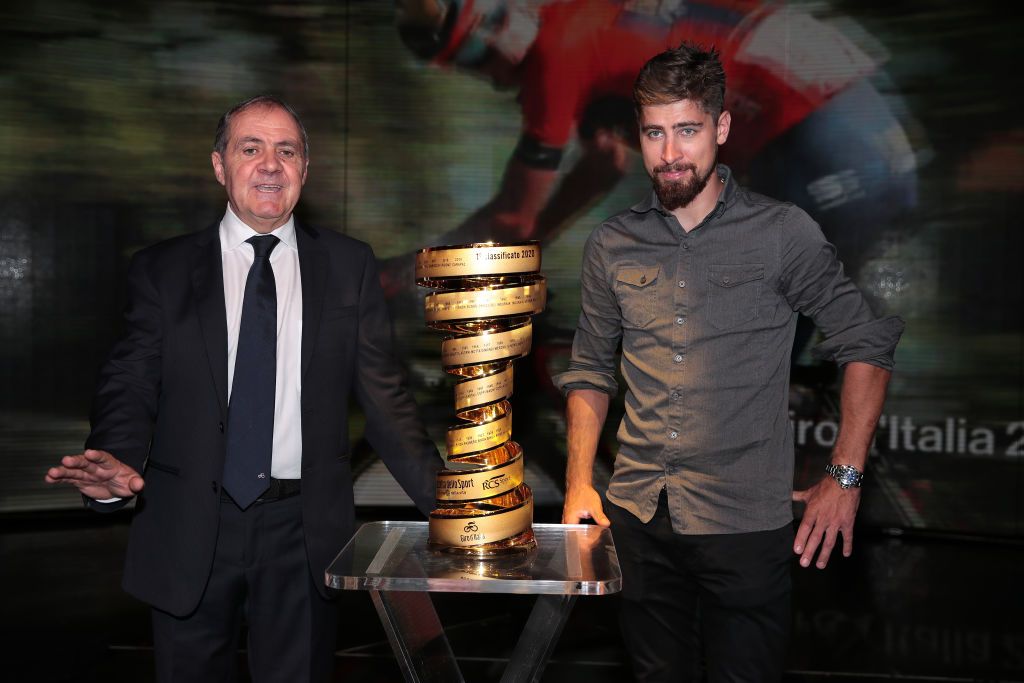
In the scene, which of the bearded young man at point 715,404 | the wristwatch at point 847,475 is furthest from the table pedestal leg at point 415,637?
the wristwatch at point 847,475

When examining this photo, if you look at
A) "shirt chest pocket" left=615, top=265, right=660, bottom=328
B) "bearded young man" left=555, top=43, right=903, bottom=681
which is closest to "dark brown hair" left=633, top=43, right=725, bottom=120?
"bearded young man" left=555, top=43, right=903, bottom=681

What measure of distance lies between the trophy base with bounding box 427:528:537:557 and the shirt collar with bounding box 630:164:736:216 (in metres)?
0.76

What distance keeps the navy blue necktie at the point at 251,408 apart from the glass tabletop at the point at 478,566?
27cm

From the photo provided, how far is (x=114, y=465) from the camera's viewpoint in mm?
1900

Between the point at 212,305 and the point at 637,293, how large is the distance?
891mm

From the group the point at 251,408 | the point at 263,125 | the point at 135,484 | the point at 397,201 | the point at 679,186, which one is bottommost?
the point at 135,484

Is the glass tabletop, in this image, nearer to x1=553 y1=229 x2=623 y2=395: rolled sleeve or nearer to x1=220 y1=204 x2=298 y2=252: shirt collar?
x1=553 y1=229 x2=623 y2=395: rolled sleeve

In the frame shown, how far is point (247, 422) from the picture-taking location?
2.07 m

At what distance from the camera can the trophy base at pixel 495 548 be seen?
5.96ft

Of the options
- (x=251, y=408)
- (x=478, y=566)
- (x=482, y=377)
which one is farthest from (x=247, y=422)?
(x=478, y=566)

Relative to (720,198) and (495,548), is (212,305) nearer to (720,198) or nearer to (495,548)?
(495,548)

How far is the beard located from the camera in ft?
6.73

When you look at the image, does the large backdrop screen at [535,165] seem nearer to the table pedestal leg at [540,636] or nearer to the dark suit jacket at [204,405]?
the dark suit jacket at [204,405]

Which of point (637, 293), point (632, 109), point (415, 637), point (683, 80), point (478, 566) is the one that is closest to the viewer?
point (478, 566)
